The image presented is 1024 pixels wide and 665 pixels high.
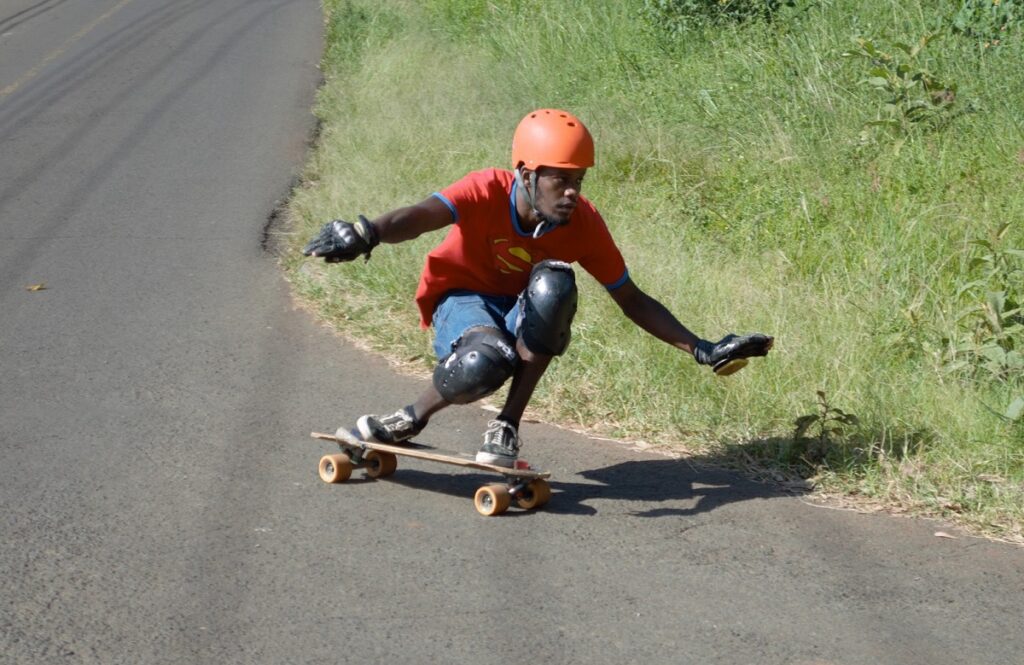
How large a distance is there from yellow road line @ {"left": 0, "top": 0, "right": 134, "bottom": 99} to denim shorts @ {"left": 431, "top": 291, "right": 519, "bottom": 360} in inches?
429

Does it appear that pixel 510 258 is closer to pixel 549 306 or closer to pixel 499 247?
pixel 499 247

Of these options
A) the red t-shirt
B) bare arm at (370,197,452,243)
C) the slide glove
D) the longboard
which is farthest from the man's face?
the longboard

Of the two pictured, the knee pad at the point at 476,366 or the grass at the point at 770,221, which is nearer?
the knee pad at the point at 476,366

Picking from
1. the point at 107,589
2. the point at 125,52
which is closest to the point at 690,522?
the point at 107,589

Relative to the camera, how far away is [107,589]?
154 inches

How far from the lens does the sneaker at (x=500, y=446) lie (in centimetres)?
471

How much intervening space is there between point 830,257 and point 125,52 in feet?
41.6

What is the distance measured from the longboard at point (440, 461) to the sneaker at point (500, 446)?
0.11 feet

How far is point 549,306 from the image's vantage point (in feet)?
14.9

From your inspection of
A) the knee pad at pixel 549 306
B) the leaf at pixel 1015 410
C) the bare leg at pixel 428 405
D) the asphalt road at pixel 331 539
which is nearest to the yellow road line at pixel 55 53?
the asphalt road at pixel 331 539

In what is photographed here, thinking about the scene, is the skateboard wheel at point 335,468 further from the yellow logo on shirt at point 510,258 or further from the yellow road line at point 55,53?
the yellow road line at point 55,53

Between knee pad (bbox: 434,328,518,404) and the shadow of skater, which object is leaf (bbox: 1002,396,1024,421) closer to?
the shadow of skater

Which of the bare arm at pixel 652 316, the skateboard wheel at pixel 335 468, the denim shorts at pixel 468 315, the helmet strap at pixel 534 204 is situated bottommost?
the skateboard wheel at pixel 335 468

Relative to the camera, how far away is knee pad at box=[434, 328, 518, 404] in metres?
4.60
